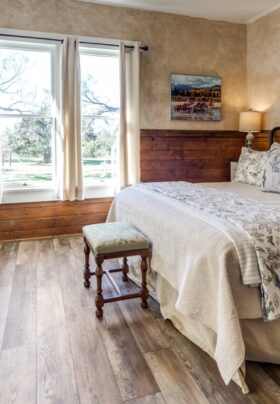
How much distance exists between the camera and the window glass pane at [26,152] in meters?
3.70

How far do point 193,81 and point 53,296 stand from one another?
3146 millimetres

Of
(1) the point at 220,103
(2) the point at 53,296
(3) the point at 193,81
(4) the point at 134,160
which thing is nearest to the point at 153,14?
(3) the point at 193,81

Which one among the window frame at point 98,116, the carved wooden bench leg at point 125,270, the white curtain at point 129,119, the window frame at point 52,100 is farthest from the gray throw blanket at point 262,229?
the window frame at point 52,100

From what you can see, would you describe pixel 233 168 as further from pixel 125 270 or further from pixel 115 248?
pixel 115 248

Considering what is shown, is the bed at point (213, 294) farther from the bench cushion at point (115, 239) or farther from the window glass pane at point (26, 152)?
the window glass pane at point (26, 152)

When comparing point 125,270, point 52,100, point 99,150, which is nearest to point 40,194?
point 99,150

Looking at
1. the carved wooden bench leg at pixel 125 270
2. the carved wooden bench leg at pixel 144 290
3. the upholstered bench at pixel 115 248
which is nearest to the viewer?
the upholstered bench at pixel 115 248

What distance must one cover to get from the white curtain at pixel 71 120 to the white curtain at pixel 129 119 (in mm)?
490

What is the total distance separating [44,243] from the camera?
374 cm

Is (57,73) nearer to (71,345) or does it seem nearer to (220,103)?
(220,103)

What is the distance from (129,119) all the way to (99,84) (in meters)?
0.54

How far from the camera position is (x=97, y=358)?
1729 mm

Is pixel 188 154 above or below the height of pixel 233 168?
above

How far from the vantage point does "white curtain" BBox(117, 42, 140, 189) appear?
3846 mm
